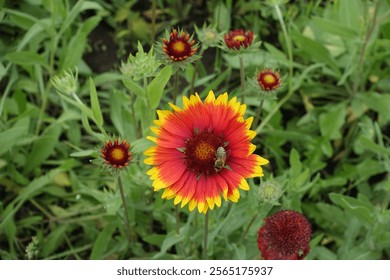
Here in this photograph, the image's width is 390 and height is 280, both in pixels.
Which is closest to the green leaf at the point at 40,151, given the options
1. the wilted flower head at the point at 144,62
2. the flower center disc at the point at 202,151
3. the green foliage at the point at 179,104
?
the green foliage at the point at 179,104

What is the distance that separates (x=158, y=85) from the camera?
5.24 feet

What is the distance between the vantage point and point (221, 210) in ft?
5.85

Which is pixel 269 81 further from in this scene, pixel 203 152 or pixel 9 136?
pixel 9 136

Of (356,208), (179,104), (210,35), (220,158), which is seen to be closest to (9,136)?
(179,104)

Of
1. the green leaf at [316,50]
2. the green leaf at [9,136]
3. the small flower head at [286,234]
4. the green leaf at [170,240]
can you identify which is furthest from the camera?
the green leaf at [316,50]

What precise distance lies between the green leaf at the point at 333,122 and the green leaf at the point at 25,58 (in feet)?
3.65

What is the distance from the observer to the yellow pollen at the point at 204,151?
1.42 m

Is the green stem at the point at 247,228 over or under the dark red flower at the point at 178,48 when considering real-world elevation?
under

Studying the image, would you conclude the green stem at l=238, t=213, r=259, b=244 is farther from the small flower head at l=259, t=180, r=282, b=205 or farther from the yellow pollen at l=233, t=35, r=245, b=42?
the yellow pollen at l=233, t=35, r=245, b=42

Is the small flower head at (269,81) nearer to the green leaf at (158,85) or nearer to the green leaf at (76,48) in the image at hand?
the green leaf at (158,85)

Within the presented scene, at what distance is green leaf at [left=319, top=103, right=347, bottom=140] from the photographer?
227 cm

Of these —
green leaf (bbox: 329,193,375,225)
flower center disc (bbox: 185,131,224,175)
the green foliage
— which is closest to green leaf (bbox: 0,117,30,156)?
the green foliage

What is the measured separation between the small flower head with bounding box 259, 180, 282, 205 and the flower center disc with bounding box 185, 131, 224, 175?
22 centimetres
